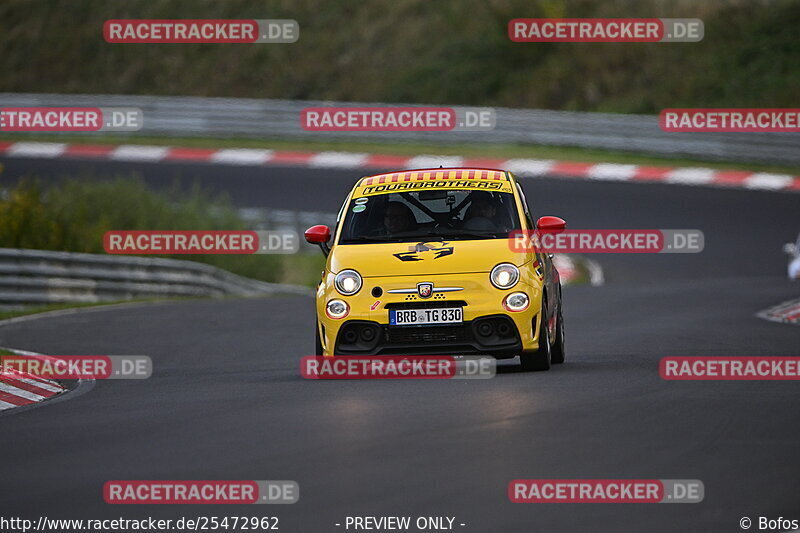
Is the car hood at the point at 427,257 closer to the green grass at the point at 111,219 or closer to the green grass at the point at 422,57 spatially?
the green grass at the point at 111,219

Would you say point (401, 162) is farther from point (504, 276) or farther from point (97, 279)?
point (504, 276)

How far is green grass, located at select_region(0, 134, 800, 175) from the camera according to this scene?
35281 mm

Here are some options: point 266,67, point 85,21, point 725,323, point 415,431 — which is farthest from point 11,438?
point 85,21

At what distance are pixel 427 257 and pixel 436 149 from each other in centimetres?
2595

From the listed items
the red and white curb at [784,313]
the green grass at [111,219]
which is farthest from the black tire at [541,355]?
the green grass at [111,219]

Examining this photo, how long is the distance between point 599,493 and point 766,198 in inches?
1024

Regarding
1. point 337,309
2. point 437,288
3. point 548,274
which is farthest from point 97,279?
point 437,288

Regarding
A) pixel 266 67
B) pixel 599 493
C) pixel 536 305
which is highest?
pixel 266 67

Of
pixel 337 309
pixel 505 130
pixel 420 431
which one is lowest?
pixel 420 431

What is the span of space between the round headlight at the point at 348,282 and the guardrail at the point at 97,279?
1073 centimetres

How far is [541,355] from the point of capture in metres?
12.1

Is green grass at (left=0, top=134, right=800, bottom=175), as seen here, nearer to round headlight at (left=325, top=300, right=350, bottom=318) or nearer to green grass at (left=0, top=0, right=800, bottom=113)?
green grass at (left=0, top=0, right=800, bottom=113)

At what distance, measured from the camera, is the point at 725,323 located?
17.1m

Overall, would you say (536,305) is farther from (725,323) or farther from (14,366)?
(725,323)
